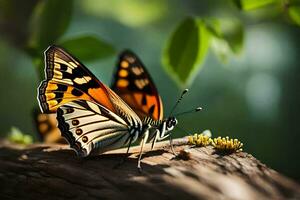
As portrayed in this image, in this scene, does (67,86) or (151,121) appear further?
(151,121)

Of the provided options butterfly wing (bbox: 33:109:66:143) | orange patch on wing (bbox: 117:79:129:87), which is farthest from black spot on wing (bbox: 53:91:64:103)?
butterfly wing (bbox: 33:109:66:143)

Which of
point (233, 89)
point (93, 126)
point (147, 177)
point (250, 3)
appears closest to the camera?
point (147, 177)

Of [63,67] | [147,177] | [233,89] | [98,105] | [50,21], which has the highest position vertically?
[50,21]

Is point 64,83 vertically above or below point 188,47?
below

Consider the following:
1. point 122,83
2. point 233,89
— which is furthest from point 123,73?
point 233,89

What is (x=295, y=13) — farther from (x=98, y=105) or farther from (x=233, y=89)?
(x=233, y=89)

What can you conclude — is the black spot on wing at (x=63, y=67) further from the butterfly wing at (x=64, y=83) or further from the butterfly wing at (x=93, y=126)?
the butterfly wing at (x=93, y=126)
